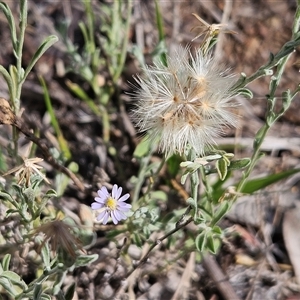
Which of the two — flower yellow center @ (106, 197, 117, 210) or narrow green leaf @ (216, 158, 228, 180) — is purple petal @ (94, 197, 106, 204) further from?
narrow green leaf @ (216, 158, 228, 180)

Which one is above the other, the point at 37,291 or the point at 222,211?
the point at 222,211

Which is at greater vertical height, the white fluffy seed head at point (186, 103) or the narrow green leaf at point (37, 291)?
the white fluffy seed head at point (186, 103)

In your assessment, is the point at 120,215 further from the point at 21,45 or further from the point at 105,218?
the point at 21,45

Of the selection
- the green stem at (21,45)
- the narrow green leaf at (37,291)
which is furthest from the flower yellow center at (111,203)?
the green stem at (21,45)

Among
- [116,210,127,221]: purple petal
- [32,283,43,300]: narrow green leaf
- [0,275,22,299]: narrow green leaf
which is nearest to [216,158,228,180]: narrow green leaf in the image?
[116,210,127,221]: purple petal

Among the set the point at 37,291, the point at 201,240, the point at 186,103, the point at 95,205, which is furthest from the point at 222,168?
the point at 37,291

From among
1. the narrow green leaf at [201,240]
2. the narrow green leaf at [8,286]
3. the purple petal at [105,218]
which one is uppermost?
the purple petal at [105,218]

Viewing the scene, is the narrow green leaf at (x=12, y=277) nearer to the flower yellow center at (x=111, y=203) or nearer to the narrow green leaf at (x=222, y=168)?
the flower yellow center at (x=111, y=203)

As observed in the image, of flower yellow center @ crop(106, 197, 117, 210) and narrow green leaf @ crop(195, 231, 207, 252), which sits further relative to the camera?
narrow green leaf @ crop(195, 231, 207, 252)

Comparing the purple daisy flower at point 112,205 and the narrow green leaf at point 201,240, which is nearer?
the purple daisy flower at point 112,205
